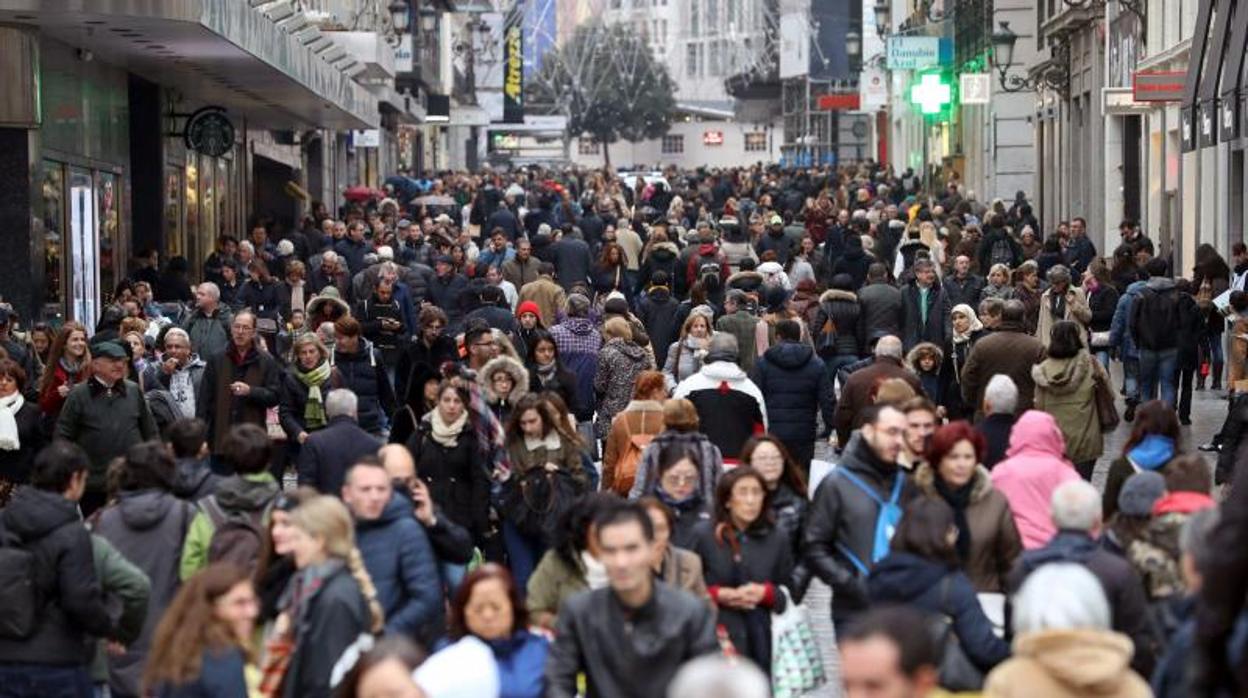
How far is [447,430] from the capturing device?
13.1m

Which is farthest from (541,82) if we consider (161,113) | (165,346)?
(165,346)

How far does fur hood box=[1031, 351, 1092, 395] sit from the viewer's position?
15.8 meters

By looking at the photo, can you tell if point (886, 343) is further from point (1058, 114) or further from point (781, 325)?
point (1058, 114)

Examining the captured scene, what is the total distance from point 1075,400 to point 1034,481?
4.56m

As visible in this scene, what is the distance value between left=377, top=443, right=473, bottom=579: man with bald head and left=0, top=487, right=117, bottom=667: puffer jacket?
1190 mm

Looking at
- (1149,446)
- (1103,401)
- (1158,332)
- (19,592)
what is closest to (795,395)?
(1103,401)

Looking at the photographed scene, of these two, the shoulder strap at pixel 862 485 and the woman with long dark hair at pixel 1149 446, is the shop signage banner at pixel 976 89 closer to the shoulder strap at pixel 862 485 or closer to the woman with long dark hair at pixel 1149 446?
the woman with long dark hair at pixel 1149 446

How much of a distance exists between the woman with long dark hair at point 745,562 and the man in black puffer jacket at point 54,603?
216cm

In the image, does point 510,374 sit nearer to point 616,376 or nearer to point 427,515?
point 616,376

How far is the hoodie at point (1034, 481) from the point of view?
11.3m

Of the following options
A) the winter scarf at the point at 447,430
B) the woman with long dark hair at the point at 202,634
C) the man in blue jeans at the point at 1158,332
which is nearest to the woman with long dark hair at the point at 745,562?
the woman with long dark hair at the point at 202,634

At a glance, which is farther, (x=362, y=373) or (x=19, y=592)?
(x=362, y=373)

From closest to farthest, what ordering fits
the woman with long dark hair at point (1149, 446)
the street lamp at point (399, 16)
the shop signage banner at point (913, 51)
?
1. the woman with long dark hair at point (1149, 446)
2. the street lamp at point (399, 16)
3. the shop signage banner at point (913, 51)

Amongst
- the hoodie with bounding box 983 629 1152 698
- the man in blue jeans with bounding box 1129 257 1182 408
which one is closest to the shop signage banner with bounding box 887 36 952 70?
the man in blue jeans with bounding box 1129 257 1182 408
